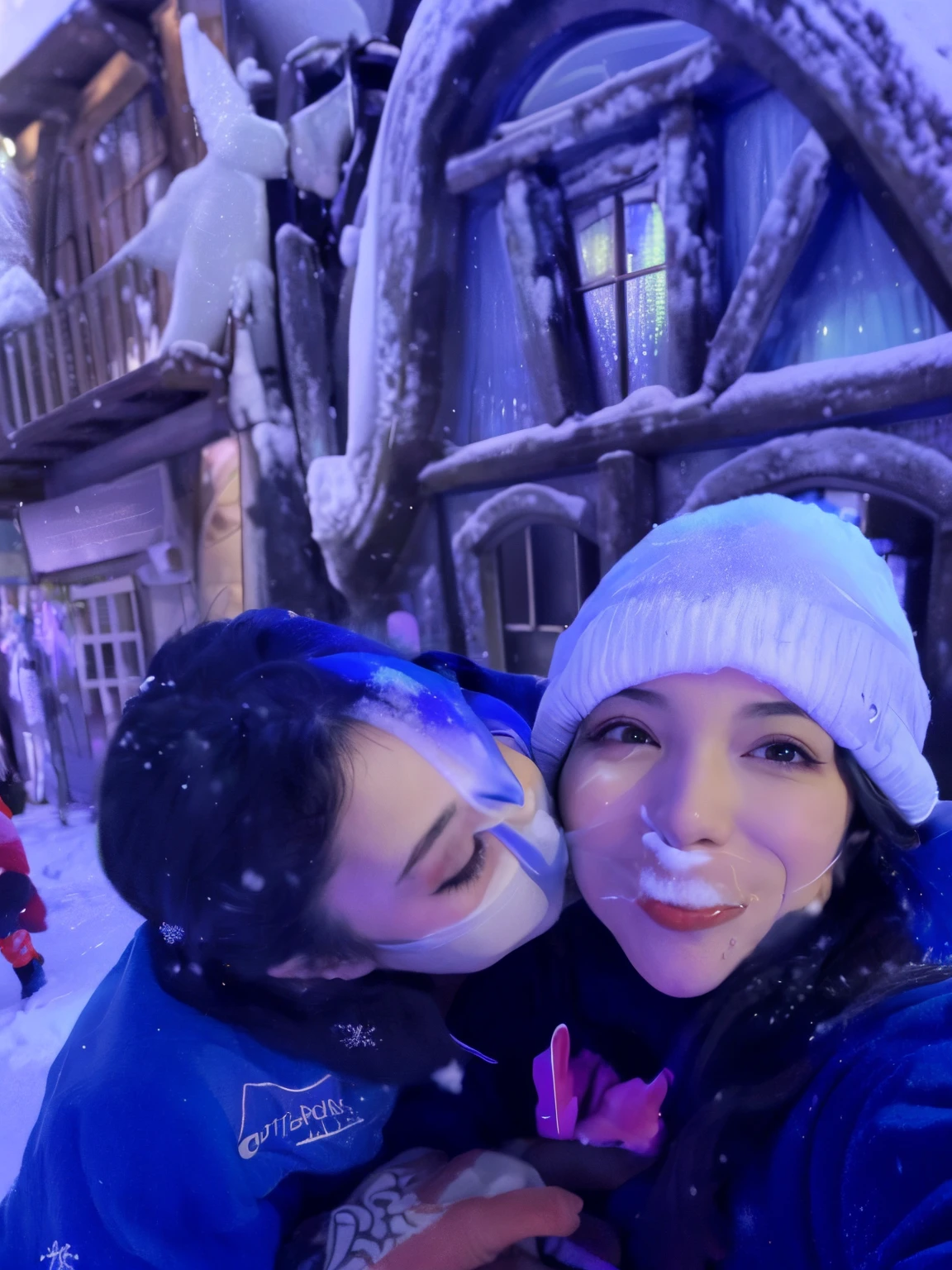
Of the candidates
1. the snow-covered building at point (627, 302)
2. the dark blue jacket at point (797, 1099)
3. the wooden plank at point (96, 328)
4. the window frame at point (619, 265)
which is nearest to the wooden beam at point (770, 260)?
the snow-covered building at point (627, 302)

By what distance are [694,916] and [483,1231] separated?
0.24 metres

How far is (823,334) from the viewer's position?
2.68 ft

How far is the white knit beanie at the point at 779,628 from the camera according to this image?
1.29 feet

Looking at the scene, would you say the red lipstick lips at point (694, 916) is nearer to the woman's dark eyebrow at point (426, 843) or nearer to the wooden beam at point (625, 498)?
the woman's dark eyebrow at point (426, 843)

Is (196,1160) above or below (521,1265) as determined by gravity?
above

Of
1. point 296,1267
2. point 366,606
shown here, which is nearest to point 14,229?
point 366,606

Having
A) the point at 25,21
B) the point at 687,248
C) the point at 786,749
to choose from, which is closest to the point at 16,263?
the point at 25,21

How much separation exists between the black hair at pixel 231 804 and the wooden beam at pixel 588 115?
0.85 metres

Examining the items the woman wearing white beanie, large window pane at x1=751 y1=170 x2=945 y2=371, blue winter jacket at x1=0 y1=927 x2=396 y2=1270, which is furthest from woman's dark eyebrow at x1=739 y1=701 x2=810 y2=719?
large window pane at x1=751 y1=170 x2=945 y2=371

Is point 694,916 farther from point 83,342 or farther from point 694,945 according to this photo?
Answer: point 83,342

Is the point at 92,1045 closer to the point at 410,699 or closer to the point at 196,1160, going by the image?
the point at 196,1160

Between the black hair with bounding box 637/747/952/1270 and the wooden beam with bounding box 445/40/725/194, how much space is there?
0.83m

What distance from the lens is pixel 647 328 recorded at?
90cm

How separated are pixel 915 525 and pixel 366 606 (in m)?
0.80
